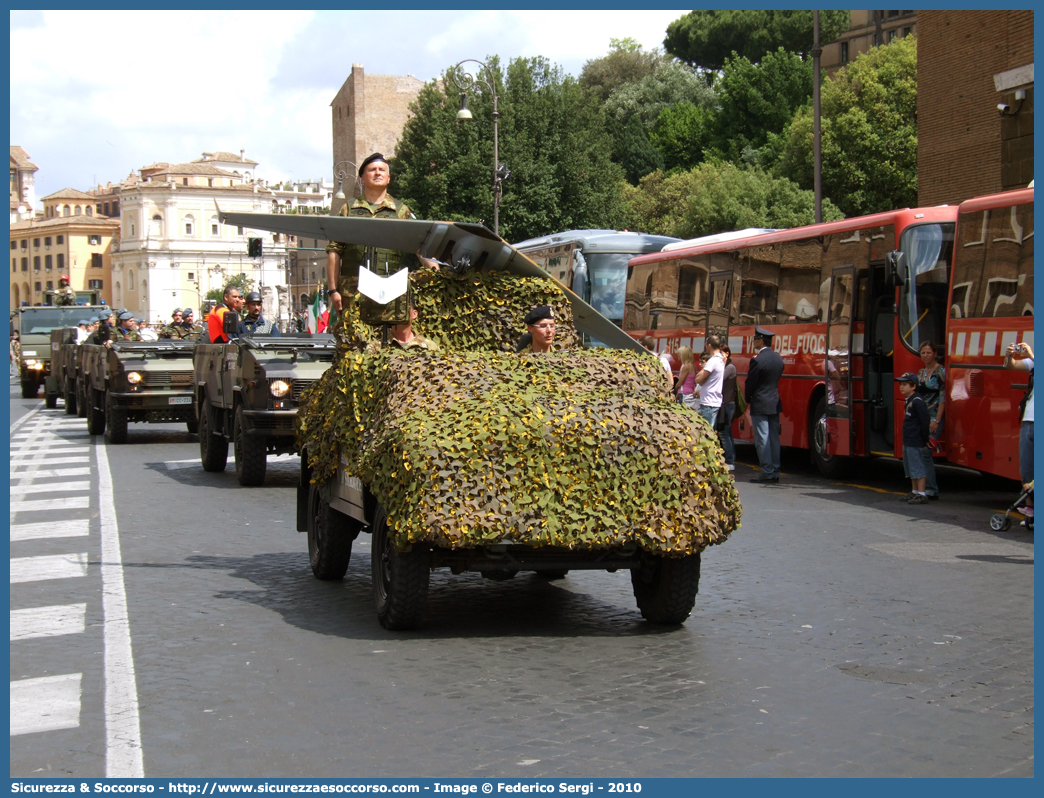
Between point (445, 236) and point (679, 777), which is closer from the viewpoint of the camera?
point (679, 777)

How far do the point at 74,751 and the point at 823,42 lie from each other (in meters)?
83.3

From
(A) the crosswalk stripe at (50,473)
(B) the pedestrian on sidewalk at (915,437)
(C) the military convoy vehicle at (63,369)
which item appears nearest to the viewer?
(B) the pedestrian on sidewalk at (915,437)

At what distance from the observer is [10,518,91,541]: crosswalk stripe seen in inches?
448

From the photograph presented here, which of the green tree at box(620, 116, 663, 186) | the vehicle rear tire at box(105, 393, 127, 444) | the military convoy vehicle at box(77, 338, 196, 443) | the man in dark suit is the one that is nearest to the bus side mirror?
the man in dark suit

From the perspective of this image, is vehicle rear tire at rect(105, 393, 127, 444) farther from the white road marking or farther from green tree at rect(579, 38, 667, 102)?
green tree at rect(579, 38, 667, 102)

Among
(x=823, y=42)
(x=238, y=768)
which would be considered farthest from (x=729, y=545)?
(x=823, y=42)

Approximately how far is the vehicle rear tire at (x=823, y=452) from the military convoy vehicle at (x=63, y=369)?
1640cm

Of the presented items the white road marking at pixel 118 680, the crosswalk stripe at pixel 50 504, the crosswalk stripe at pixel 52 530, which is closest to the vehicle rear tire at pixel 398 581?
the white road marking at pixel 118 680

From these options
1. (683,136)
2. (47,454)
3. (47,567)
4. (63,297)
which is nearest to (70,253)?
(683,136)

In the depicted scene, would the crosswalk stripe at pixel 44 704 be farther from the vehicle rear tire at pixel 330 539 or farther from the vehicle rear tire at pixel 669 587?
the vehicle rear tire at pixel 669 587

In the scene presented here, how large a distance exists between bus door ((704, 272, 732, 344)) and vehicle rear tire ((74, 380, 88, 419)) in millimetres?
12591

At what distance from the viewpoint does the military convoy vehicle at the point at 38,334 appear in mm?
39062
